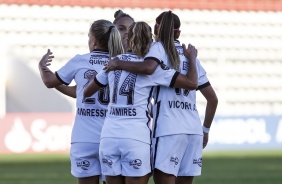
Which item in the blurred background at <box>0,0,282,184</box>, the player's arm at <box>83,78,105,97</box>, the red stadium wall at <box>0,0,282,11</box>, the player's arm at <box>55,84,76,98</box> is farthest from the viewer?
the red stadium wall at <box>0,0,282,11</box>

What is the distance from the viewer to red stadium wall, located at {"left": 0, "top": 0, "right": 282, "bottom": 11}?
29189mm

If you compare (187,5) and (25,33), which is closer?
(25,33)

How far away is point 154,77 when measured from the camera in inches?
286

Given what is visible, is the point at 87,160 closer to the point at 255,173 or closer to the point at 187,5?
the point at 255,173

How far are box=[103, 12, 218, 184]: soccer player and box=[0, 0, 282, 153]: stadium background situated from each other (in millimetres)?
16957

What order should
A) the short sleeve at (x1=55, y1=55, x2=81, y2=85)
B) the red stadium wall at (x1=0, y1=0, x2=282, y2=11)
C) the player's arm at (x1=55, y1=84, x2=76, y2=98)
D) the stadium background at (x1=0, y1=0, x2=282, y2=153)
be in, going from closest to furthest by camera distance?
the short sleeve at (x1=55, y1=55, x2=81, y2=85) < the player's arm at (x1=55, y1=84, x2=76, y2=98) < the stadium background at (x1=0, y1=0, x2=282, y2=153) < the red stadium wall at (x1=0, y1=0, x2=282, y2=11)

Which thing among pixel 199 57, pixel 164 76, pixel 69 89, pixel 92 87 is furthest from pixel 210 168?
pixel 199 57

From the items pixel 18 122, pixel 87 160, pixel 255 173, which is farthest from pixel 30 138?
pixel 87 160

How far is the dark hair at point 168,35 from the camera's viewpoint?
24.2 feet

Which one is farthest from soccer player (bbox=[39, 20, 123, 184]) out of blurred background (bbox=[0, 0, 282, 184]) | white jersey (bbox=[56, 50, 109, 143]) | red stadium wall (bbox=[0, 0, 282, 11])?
red stadium wall (bbox=[0, 0, 282, 11])

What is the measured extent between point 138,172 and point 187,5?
2358 cm

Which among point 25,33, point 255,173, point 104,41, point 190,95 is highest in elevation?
point 25,33

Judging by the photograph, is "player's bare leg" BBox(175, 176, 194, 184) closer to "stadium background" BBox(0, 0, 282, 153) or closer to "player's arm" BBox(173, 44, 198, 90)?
"player's arm" BBox(173, 44, 198, 90)

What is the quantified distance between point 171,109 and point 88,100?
0.89 m
